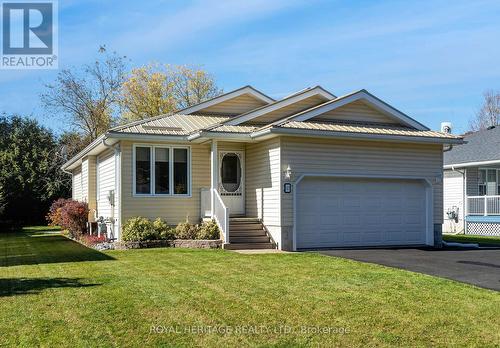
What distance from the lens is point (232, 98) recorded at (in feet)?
69.1

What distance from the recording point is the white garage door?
16984 millimetres

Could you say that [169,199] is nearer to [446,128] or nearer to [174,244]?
[174,244]

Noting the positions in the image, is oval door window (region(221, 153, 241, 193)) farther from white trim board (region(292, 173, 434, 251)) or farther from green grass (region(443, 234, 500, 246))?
green grass (region(443, 234, 500, 246))

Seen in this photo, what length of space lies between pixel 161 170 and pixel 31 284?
8.65 meters

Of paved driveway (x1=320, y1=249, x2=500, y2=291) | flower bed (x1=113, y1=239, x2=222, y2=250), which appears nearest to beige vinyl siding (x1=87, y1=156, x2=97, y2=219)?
flower bed (x1=113, y1=239, x2=222, y2=250)

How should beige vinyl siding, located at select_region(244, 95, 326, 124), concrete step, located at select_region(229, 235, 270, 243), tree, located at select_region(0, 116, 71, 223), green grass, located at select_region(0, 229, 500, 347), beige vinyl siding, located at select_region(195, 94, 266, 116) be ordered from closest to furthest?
green grass, located at select_region(0, 229, 500, 347) < concrete step, located at select_region(229, 235, 270, 243) < beige vinyl siding, located at select_region(244, 95, 326, 124) < beige vinyl siding, located at select_region(195, 94, 266, 116) < tree, located at select_region(0, 116, 71, 223)

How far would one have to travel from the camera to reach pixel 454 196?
27422mm

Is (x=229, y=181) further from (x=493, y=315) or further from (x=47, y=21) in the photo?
(x=493, y=315)

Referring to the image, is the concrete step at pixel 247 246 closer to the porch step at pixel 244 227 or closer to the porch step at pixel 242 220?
the porch step at pixel 244 227

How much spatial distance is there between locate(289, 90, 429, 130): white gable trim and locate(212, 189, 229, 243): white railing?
10.8 ft

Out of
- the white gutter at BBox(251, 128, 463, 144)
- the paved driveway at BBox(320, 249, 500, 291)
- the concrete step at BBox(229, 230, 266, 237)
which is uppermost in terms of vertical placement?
the white gutter at BBox(251, 128, 463, 144)

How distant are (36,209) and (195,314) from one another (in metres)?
31.6

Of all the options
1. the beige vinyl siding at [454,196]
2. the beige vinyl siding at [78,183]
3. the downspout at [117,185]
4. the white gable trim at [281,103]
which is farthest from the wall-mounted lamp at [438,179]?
the beige vinyl siding at [78,183]

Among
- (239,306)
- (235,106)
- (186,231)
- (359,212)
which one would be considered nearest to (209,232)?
(186,231)
